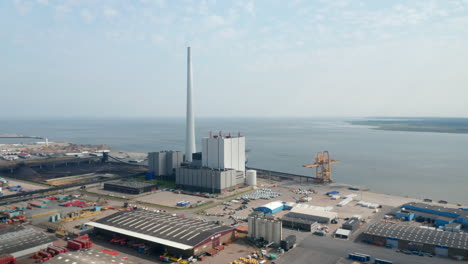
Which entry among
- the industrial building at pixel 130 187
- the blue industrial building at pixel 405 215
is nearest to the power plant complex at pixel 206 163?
the industrial building at pixel 130 187

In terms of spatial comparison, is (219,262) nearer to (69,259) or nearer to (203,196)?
(69,259)

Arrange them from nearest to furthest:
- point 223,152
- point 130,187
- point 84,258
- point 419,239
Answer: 1. point 84,258
2. point 419,239
3. point 130,187
4. point 223,152

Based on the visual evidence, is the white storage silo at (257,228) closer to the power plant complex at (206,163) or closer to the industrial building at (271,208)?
the industrial building at (271,208)

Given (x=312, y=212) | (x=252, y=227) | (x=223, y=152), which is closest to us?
(x=252, y=227)

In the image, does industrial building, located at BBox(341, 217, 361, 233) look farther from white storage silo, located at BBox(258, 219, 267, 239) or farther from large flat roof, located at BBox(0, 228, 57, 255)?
large flat roof, located at BBox(0, 228, 57, 255)

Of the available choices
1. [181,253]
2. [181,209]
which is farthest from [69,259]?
[181,209]

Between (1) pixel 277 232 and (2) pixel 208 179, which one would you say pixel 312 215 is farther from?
(2) pixel 208 179

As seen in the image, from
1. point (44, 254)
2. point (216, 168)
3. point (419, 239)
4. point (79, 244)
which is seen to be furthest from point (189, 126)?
point (419, 239)
